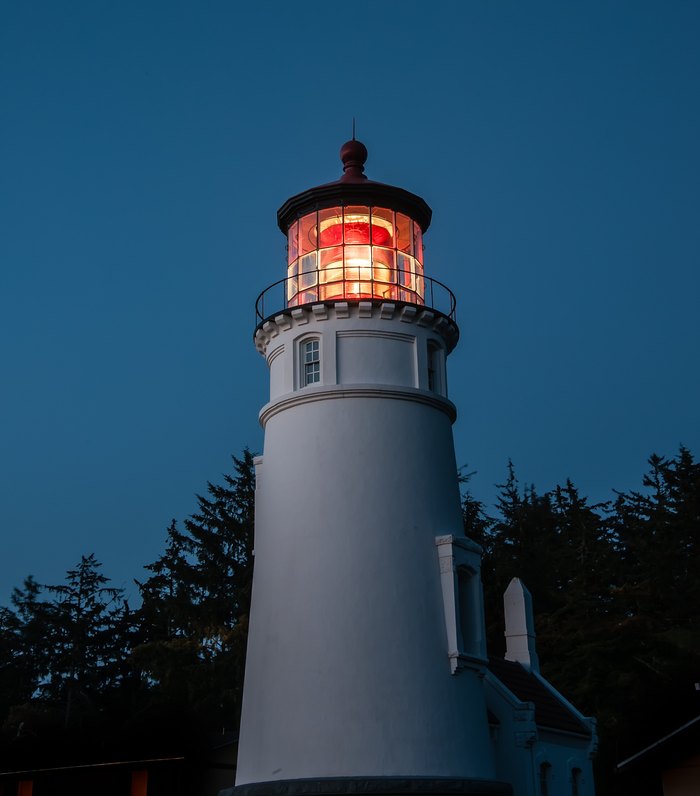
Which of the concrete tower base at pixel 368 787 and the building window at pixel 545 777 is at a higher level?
the building window at pixel 545 777

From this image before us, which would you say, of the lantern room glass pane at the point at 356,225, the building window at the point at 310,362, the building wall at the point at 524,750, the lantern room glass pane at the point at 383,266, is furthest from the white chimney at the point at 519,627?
the lantern room glass pane at the point at 356,225

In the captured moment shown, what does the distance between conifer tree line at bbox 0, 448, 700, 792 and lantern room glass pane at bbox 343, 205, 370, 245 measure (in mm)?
13609

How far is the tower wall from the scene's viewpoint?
18.0 meters

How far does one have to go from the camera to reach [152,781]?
79.2 ft

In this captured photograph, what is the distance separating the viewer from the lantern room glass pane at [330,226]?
832 inches

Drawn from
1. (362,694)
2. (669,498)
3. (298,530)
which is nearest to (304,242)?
(298,530)

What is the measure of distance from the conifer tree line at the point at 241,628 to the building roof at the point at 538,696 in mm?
2412

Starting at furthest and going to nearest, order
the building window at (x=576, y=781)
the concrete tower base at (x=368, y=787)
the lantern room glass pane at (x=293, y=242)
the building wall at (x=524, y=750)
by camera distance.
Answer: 1. the building window at (x=576, y=781)
2. the lantern room glass pane at (x=293, y=242)
3. the building wall at (x=524, y=750)
4. the concrete tower base at (x=368, y=787)

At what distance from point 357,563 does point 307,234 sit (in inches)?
283

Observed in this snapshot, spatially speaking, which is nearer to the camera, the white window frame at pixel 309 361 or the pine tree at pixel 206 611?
the white window frame at pixel 309 361

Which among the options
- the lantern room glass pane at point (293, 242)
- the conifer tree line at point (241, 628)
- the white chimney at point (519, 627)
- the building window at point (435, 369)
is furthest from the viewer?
the conifer tree line at point (241, 628)

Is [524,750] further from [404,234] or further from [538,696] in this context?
[404,234]

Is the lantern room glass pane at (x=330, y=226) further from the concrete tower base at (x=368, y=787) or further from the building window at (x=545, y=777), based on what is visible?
the building window at (x=545, y=777)

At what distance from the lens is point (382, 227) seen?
2127cm
